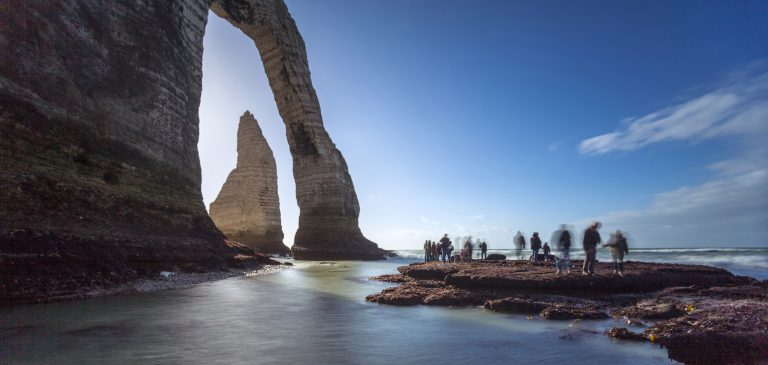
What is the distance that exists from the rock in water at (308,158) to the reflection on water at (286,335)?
2337 centimetres

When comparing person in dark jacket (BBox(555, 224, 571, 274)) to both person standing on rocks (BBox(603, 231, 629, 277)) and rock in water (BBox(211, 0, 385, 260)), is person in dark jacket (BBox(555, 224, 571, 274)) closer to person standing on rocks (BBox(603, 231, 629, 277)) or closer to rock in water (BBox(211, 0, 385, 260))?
person standing on rocks (BBox(603, 231, 629, 277))

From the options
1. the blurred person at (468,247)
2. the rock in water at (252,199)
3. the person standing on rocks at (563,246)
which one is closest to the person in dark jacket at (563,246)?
the person standing on rocks at (563,246)

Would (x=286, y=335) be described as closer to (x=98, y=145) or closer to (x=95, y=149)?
(x=95, y=149)

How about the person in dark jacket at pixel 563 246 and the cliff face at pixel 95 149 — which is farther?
the person in dark jacket at pixel 563 246

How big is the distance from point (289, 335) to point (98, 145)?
29.8 feet

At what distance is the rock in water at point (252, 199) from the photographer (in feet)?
125

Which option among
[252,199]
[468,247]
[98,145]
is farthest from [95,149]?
[252,199]

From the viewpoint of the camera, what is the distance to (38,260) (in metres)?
6.46

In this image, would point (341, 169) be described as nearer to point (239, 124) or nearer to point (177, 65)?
point (239, 124)

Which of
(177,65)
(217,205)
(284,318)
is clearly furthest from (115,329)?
(217,205)

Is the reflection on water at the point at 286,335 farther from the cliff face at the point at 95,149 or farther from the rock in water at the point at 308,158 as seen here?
the rock in water at the point at 308,158

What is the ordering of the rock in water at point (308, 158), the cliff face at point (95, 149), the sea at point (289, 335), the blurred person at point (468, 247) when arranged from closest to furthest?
the sea at point (289, 335) → the cliff face at point (95, 149) → the blurred person at point (468, 247) → the rock in water at point (308, 158)

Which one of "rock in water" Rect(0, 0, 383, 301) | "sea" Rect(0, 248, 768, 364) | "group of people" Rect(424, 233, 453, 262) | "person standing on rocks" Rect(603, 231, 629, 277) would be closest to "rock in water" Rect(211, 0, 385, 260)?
"group of people" Rect(424, 233, 453, 262)

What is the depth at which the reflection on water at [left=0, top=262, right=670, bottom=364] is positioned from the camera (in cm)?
350
